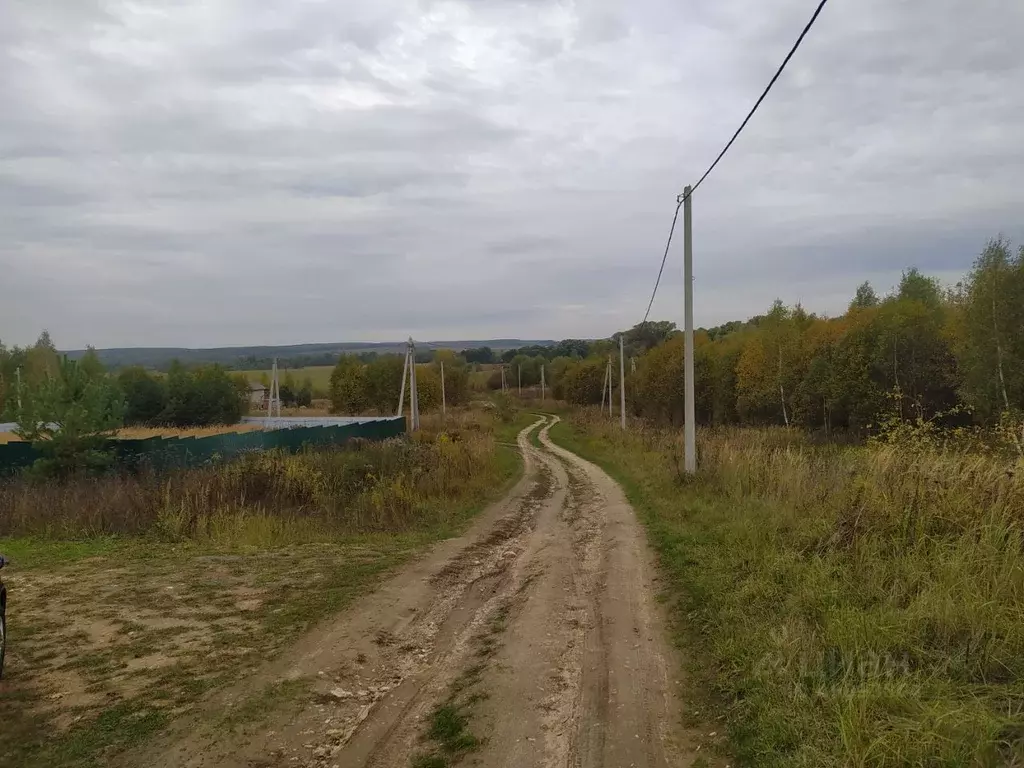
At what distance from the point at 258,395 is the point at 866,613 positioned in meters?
82.0

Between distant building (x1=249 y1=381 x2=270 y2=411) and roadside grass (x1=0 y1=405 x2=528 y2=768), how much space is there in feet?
198

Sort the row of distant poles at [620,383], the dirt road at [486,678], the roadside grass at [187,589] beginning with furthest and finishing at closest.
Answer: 1. the row of distant poles at [620,383]
2. the roadside grass at [187,589]
3. the dirt road at [486,678]

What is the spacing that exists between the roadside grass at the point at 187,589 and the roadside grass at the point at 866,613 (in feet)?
11.0

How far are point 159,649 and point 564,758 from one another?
3925 millimetres

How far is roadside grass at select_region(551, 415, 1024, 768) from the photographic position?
362 cm

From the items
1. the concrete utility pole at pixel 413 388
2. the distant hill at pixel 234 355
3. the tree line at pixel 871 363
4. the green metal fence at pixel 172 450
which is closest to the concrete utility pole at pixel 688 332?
the tree line at pixel 871 363

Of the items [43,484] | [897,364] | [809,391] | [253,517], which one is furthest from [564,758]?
[809,391]

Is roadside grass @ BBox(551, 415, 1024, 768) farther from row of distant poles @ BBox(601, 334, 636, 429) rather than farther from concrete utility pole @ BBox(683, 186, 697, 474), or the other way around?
row of distant poles @ BBox(601, 334, 636, 429)

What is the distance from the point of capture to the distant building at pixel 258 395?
7277 cm

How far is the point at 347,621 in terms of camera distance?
6715 millimetres

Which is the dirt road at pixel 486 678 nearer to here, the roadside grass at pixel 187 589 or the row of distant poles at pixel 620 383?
the roadside grass at pixel 187 589

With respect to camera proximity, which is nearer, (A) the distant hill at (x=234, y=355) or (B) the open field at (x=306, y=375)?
(A) the distant hill at (x=234, y=355)

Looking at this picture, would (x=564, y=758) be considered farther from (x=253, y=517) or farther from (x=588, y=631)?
(x=253, y=517)

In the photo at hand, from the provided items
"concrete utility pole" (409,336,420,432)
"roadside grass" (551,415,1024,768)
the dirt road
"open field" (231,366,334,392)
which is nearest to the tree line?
"roadside grass" (551,415,1024,768)
